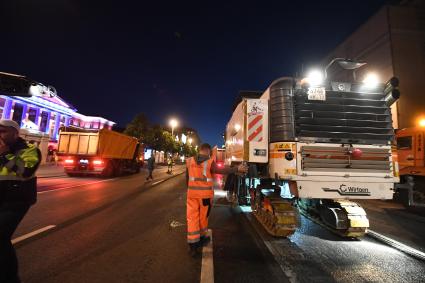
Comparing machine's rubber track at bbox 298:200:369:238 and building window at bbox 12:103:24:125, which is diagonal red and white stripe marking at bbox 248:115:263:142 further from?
building window at bbox 12:103:24:125

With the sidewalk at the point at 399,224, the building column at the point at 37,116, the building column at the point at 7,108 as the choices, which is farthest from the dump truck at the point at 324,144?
the building column at the point at 37,116

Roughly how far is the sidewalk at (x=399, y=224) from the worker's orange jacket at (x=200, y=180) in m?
4.15

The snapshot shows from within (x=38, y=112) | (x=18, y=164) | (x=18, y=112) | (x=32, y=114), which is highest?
(x=38, y=112)

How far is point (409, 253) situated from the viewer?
4484 mm

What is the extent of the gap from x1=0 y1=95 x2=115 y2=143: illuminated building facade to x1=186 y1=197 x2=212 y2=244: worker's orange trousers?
1295 inches

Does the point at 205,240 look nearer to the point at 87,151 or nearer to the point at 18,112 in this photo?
the point at 87,151

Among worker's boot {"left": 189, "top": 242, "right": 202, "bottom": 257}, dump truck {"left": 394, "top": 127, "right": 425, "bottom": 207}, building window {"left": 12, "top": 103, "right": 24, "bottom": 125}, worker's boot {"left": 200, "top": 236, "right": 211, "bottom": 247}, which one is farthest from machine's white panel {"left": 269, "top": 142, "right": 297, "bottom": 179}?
building window {"left": 12, "top": 103, "right": 24, "bottom": 125}

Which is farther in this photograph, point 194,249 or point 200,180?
point 200,180

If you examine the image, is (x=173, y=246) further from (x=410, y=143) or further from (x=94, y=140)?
(x=94, y=140)

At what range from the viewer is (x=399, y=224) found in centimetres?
689

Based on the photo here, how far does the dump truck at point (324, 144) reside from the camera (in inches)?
186

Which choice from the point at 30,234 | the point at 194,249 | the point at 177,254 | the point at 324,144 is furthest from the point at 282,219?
the point at 30,234

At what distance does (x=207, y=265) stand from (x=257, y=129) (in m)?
2.73

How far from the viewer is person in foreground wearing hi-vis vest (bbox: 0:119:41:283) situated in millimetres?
2539
